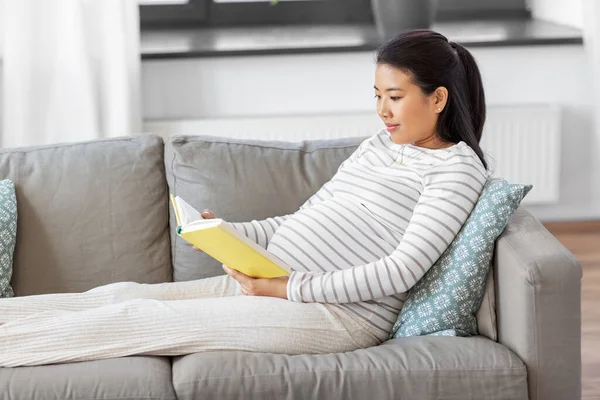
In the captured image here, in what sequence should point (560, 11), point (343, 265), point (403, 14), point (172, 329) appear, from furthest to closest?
point (560, 11) < point (403, 14) < point (343, 265) < point (172, 329)

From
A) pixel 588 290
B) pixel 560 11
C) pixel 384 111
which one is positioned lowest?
pixel 588 290

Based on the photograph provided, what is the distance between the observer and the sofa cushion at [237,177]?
93.4 inches

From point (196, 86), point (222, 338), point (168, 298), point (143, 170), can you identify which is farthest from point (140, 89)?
point (222, 338)

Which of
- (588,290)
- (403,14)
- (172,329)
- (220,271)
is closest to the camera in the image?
(172,329)

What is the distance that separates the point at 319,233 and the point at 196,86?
1.53 m

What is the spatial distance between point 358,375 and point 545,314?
0.37 metres

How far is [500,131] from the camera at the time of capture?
11.7 ft

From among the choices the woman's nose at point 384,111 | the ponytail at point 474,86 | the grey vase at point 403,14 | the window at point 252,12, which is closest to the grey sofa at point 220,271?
the ponytail at point 474,86

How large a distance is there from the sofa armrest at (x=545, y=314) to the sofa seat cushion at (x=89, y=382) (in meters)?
0.67

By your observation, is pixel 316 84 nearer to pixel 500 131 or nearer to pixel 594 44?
pixel 500 131

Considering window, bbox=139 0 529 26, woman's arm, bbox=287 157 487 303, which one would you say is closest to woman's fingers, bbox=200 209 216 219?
woman's arm, bbox=287 157 487 303

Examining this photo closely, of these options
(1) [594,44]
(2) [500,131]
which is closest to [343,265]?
(2) [500,131]

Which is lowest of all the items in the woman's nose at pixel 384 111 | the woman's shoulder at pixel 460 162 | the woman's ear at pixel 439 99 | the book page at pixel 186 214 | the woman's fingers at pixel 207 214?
the woman's fingers at pixel 207 214

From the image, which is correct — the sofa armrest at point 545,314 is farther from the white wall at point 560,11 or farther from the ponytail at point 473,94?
the white wall at point 560,11
